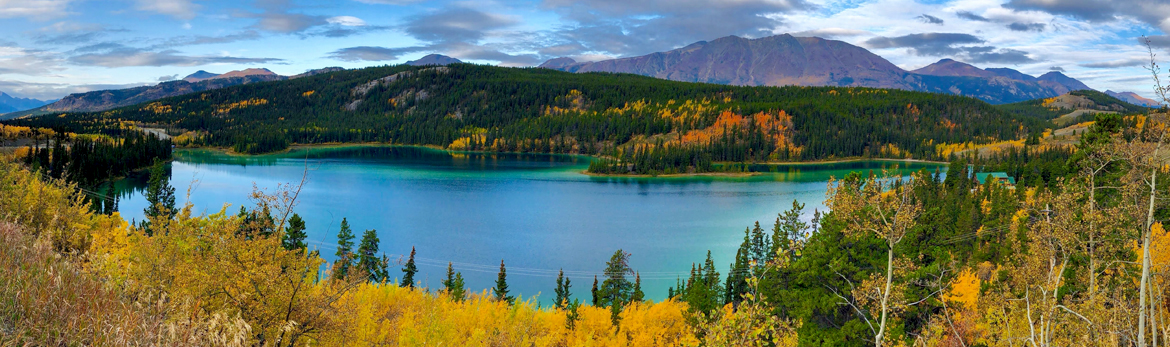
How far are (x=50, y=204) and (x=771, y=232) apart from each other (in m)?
56.1

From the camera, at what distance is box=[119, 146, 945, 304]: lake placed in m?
48.8

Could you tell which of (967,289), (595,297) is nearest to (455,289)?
(595,297)

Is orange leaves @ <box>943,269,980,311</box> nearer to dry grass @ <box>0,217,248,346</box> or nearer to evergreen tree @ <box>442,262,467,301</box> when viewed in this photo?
evergreen tree @ <box>442,262,467,301</box>

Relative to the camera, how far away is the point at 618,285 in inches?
1607

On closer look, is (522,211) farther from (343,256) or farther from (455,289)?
(343,256)

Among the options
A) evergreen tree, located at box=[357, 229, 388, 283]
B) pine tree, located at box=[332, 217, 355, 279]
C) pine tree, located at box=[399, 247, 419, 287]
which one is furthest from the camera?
pine tree, located at box=[399, 247, 419, 287]

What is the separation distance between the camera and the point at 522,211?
73688mm

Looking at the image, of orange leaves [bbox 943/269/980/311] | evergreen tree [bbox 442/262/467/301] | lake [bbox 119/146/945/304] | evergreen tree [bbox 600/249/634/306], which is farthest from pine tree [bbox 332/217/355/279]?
orange leaves [bbox 943/269/980/311]

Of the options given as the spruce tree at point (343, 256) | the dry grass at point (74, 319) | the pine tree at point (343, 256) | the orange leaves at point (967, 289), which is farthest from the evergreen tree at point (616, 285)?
the dry grass at point (74, 319)

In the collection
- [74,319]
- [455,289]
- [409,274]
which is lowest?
[409,274]

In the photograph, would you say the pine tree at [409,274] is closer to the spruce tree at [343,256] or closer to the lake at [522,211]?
the lake at [522,211]

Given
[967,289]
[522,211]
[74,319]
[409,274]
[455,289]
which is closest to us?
[74,319]

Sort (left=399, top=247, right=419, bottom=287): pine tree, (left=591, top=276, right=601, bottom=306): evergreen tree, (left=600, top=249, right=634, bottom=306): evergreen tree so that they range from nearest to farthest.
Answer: (left=591, top=276, right=601, bottom=306): evergreen tree
(left=600, top=249, right=634, bottom=306): evergreen tree
(left=399, top=247, right=419, bottom=287): pine tree

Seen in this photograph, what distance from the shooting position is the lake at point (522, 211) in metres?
48.8
